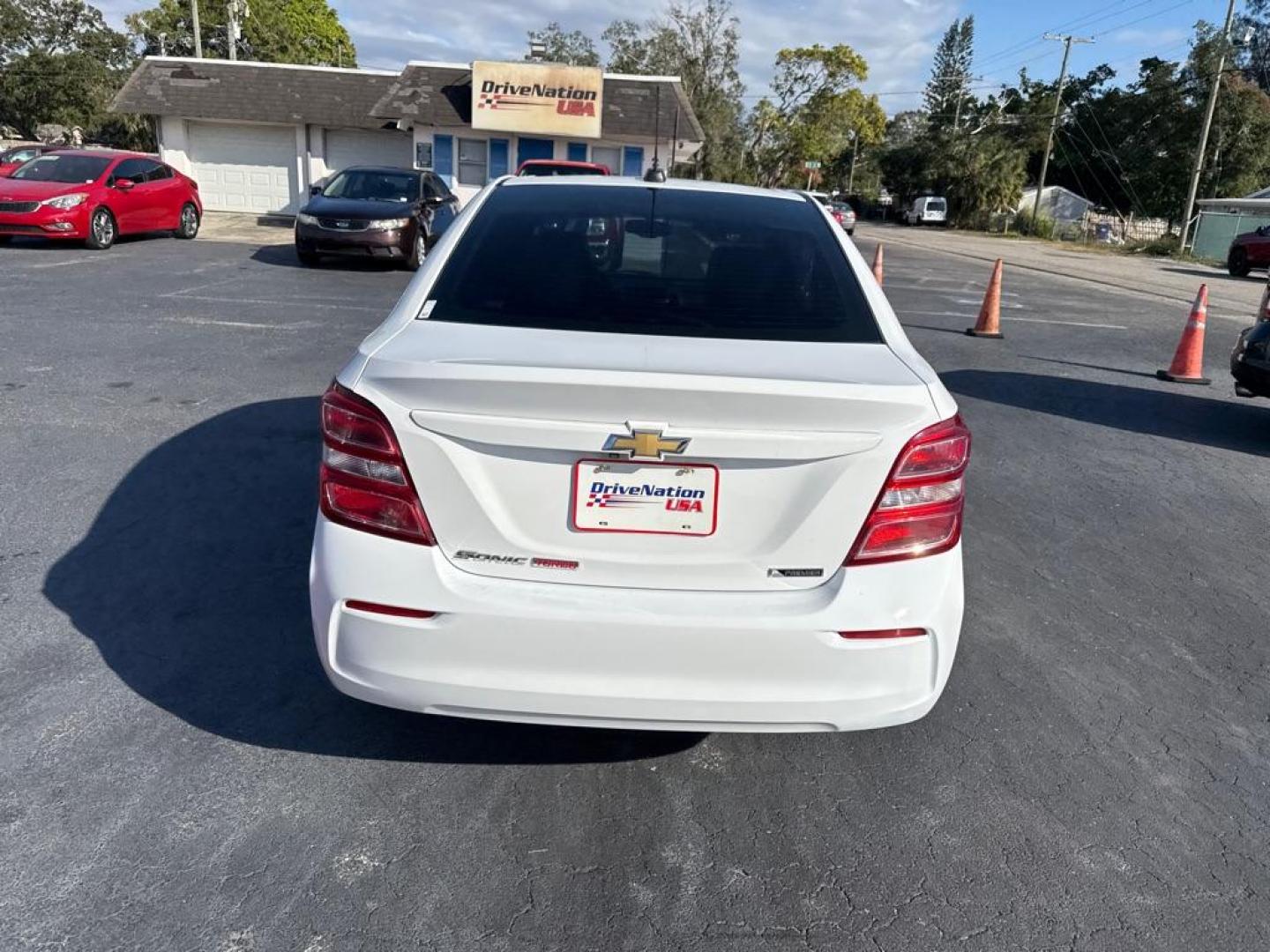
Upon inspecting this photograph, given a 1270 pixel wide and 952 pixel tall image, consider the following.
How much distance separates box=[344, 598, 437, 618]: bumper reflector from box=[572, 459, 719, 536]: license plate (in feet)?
1.46

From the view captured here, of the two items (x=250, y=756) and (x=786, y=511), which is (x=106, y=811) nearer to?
(x=250, y=756)

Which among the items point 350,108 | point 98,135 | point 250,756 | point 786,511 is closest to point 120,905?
point 250,756

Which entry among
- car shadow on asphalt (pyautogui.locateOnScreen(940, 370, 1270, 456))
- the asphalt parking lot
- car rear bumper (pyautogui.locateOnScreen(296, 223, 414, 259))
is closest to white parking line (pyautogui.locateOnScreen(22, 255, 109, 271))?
car rear bumper (pyautogui.locateOnScreen(296, 223, 414, 259))

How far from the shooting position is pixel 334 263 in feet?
53.3

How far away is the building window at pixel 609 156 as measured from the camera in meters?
28.2

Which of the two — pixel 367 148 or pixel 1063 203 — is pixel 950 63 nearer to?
pixel 1063 203

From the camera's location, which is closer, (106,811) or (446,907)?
(446,907)

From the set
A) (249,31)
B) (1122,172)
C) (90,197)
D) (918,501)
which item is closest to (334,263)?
(90,197)

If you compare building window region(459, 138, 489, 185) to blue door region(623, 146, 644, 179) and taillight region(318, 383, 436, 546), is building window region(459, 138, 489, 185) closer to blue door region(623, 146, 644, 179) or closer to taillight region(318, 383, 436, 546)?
blue door region(623, 146, 644, 179)

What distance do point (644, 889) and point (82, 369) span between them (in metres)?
6.49

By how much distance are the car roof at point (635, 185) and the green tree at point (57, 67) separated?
5997 centimetres

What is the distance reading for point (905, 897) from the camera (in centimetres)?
246

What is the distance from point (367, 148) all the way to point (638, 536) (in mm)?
30036

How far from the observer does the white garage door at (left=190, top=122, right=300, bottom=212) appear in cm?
2875
